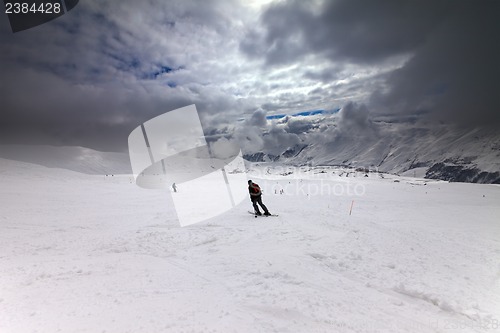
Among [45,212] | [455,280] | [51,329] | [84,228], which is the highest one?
[45,212]

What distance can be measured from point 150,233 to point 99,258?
12.1 feet

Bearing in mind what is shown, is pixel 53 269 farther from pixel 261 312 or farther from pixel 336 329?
pixel 336 329

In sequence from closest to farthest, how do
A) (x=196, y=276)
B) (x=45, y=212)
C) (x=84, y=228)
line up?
1. (x=196, y=276)
2. (x=84, y=228)
3. (x=45, y=212)

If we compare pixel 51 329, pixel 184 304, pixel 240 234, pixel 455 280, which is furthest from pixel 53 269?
pixel 455 280

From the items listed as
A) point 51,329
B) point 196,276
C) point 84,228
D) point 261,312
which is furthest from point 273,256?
point 84,228

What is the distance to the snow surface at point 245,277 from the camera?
5.96 metres

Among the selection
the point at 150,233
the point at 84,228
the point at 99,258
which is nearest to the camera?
the point at 99,258

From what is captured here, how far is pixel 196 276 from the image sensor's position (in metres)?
8.27

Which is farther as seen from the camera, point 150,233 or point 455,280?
point 150,233

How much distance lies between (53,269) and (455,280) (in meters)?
12.6

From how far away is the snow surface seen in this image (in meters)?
5.96

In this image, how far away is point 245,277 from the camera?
26.9 feet

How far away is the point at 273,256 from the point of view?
10.0m

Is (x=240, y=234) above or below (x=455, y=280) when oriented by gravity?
above
